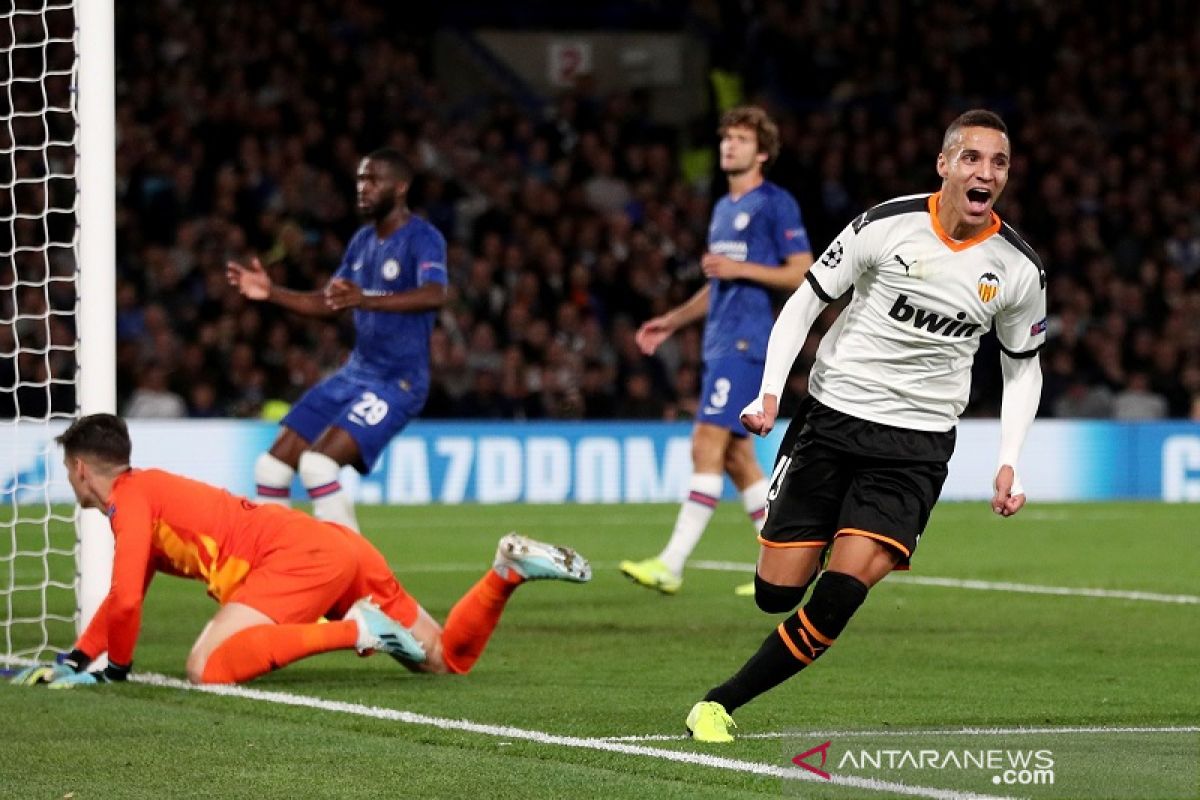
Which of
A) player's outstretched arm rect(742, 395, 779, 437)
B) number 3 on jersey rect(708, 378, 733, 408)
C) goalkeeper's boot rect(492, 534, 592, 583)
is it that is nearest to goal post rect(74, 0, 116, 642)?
goalkeeper's boot rect(492, 534, 592, 583)

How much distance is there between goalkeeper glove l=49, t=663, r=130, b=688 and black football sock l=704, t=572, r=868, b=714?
8.42 feet

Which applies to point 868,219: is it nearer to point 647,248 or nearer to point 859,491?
point 859,491

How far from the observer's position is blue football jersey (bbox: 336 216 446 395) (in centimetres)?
1026

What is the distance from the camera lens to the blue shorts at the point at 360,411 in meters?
10.2

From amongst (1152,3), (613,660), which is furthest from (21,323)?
(1152,3)

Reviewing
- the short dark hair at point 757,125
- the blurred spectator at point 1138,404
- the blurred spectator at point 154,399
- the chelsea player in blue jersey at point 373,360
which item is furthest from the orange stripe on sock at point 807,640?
the blurred spectator at point 1138,404

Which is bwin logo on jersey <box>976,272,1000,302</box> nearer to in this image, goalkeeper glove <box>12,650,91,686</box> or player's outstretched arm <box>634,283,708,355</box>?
goalkeeper glove <box>12,650,91,686</box>

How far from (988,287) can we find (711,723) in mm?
1564

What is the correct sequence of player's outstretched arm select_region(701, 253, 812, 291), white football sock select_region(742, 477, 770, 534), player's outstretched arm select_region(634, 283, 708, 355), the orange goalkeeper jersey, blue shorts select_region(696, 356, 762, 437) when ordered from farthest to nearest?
1. white football sock select_region(742, 477, 770, 534)
2. blue shorts select_region(696, 356, 762, 437)
3. player's outstretched arm select_region(634, 283, 708, 355)
4. player's outstretched arm select_region(701, 253, 812, 291)
5. the orange goalkeeper jersey

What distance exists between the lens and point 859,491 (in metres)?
6.25

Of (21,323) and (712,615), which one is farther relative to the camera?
(21,323)

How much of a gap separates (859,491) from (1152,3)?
73.8 ft

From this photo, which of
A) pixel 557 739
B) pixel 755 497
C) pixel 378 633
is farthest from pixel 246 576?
pixel 755 497

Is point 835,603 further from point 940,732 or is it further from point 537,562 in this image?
point 537,562
